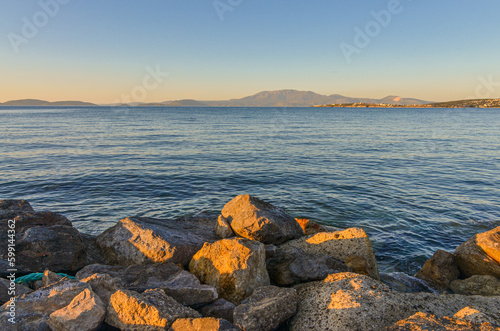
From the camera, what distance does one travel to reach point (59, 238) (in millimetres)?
8367

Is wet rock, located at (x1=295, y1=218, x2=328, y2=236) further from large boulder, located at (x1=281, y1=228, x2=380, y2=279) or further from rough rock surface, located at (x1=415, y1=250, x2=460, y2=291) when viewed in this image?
rough rock surface, located at (x1=415, y1=250, x2=460, y2=291)

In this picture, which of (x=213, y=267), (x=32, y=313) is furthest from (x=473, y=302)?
(x=32, y=313)

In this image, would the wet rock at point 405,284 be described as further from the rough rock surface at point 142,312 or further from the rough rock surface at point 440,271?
the rough rock surface at point 142,312

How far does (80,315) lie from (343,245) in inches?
293

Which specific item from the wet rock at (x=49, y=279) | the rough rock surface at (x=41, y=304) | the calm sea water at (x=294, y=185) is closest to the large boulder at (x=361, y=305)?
the rough rock surface at (x=41, y=304)

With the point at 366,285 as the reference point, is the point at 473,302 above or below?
below

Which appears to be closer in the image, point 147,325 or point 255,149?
point 147,325

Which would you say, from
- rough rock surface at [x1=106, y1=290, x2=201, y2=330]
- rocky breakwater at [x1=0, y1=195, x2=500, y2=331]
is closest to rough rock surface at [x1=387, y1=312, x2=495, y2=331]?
rocky breakwater at [x1=0, y1=195, x2=500, y2=331]

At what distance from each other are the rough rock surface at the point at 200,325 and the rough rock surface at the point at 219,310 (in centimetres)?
107

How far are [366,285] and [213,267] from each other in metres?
3.50

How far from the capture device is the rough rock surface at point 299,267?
771 centimetres

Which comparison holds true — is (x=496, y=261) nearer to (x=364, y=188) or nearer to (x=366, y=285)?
(x=366, y=285)

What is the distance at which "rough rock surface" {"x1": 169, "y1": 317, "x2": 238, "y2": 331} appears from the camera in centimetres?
504

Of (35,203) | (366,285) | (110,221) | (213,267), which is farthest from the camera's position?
(35,203)
